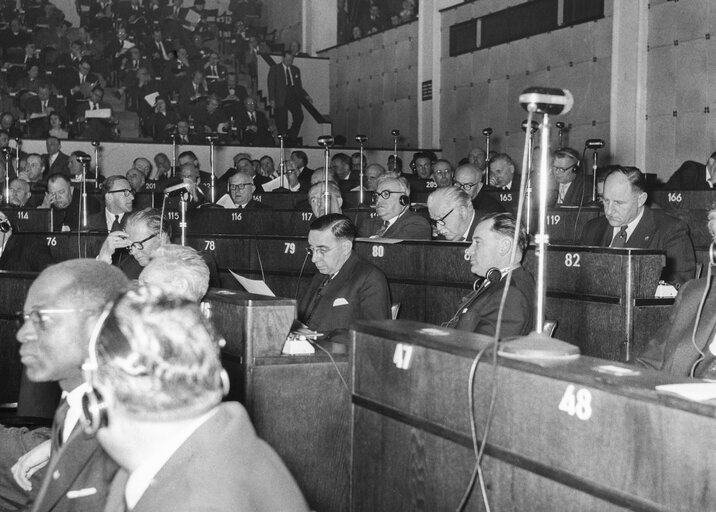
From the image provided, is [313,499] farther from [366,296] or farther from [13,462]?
[366,296]

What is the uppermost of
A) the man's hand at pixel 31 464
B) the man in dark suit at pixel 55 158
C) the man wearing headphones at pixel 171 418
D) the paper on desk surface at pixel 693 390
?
the man in dark suit at pixel 55 158

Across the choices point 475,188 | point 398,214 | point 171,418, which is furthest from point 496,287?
point 475,188

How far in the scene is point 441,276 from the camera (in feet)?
17.8

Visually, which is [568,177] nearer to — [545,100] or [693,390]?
[545,100]

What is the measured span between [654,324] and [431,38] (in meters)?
10.2

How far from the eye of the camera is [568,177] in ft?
27.3

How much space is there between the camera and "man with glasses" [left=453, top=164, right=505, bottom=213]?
7.79 meters

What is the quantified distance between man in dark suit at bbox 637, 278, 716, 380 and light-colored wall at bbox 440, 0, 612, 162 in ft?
25.3

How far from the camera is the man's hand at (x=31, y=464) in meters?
2.50

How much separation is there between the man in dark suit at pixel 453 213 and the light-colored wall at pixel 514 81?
5164 millimetres

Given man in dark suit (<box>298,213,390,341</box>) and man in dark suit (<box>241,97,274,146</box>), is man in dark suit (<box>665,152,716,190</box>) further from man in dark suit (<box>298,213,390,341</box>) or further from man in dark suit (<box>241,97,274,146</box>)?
man in dark suit (<box>241,97,274,146</box>)

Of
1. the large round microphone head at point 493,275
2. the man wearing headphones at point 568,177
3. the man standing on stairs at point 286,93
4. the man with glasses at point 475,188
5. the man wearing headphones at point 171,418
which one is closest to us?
the man wearing headphones at point 171,418

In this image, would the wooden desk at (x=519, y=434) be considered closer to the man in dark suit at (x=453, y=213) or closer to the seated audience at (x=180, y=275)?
the seated audience at (x=180, y=275)

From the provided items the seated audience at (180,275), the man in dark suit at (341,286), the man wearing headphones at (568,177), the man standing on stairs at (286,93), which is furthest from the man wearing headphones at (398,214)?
the man standing on stairs at (286,93)
